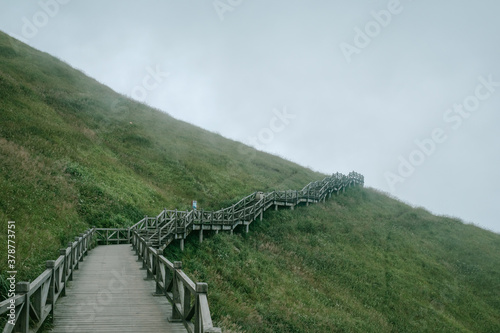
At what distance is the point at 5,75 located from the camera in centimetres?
4066

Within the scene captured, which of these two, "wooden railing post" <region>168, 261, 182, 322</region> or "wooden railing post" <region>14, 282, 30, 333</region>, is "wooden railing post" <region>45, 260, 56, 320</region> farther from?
"wooden railing post" <region>168, 261, 182, 322</region>

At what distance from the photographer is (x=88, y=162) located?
102 ft

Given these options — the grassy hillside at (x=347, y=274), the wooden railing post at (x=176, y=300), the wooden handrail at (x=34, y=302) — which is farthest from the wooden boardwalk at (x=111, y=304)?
the grassy hillside at (x=347, y=274)

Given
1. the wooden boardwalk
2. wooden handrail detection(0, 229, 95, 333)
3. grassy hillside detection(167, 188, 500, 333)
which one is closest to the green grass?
grassy hillside detection(167, 188, 500, 333)

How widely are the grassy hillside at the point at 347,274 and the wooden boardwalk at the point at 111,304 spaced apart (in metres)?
2.31

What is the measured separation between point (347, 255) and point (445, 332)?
864 cm

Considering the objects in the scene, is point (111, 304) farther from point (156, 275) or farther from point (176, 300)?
point (176, 300)

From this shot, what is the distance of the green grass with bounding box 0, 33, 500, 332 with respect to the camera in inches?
666

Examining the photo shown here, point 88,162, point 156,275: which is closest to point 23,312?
point 156,275

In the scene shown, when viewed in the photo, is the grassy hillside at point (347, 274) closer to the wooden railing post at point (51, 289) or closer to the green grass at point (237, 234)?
the green grass at point (237, 234)

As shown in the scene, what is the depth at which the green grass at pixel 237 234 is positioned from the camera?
16.9 m

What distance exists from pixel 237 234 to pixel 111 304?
17.7m

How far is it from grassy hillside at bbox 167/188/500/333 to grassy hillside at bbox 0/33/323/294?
Result: 6.85m

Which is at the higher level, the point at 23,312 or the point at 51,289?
the point at 23,312
